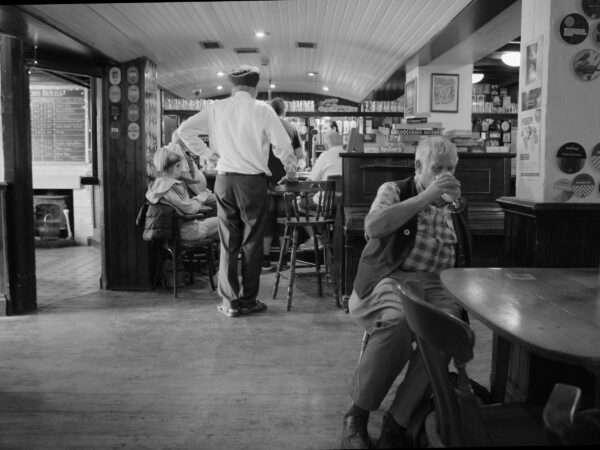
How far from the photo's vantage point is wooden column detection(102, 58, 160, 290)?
531 centimetres

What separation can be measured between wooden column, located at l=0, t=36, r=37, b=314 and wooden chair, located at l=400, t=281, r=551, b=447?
3.87 m

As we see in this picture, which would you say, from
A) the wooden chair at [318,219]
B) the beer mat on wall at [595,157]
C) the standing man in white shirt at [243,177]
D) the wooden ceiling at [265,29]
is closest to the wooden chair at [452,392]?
the beer mat on wall at [595,157]

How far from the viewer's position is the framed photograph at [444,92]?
7.11 m

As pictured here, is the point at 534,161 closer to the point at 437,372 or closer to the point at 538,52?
the point at 538,52

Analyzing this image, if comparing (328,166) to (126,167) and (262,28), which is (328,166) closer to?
(262,28)

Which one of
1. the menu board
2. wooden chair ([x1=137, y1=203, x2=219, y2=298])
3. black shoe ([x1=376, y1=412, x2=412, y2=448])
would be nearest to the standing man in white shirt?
wooden chair ([x1=137, y1=203, x2=219, y2=298])

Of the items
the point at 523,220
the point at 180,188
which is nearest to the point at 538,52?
the point at 523,220

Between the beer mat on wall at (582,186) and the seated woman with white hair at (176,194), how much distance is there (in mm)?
3193

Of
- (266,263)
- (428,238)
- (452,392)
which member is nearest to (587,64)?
(428,238)

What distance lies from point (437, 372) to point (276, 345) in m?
2.41

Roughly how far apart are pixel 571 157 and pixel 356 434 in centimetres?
180

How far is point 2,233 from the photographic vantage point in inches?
171

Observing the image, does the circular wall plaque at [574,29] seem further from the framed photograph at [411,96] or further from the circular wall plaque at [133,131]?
the framed photograph at [411,96]

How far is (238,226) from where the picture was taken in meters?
4.39
